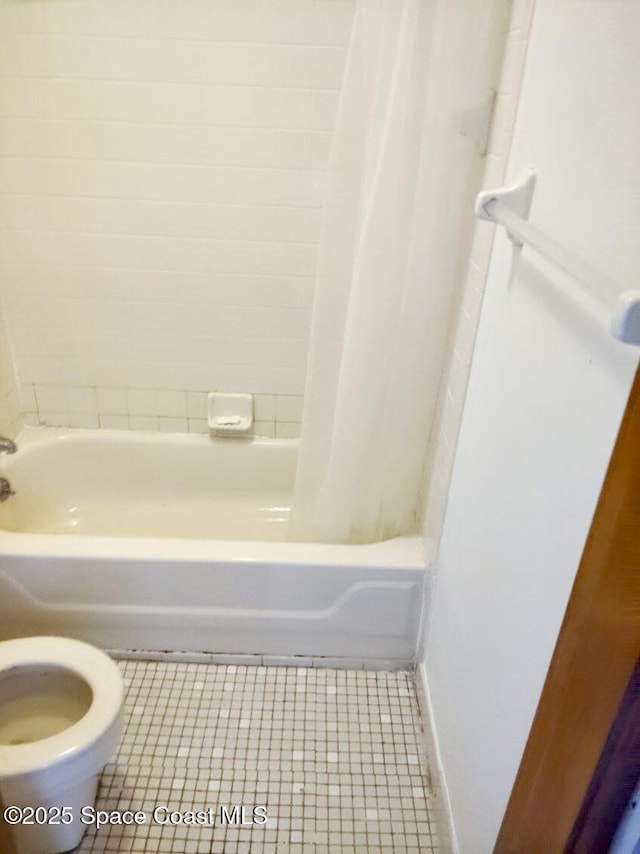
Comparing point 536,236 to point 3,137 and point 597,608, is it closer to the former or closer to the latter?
point 597,608

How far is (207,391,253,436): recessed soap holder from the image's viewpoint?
221 centimetres

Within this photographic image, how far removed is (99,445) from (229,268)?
31.1 inches

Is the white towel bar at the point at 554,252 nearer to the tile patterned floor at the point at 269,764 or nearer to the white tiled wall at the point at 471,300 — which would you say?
the white tiled wall at the point at 471,300

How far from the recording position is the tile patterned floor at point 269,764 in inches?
55.3

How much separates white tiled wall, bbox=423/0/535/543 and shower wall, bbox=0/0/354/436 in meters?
0.72

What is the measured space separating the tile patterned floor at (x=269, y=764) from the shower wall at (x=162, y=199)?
895mm

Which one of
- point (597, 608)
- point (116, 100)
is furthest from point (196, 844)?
point (116, 100)

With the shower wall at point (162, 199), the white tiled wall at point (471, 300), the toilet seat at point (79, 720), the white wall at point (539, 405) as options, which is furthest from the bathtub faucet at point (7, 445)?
the white wall at point (539, 405)

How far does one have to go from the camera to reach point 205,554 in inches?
66.0

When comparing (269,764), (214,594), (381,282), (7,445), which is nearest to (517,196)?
(381,282)

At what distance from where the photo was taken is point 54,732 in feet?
4.65

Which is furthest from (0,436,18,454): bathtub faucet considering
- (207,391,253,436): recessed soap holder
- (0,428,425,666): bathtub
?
(207,391,253,436): recessed soap holder

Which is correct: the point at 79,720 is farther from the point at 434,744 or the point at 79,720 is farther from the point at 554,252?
the point at 554,252

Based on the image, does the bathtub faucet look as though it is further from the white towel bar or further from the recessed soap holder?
the white towel bar
